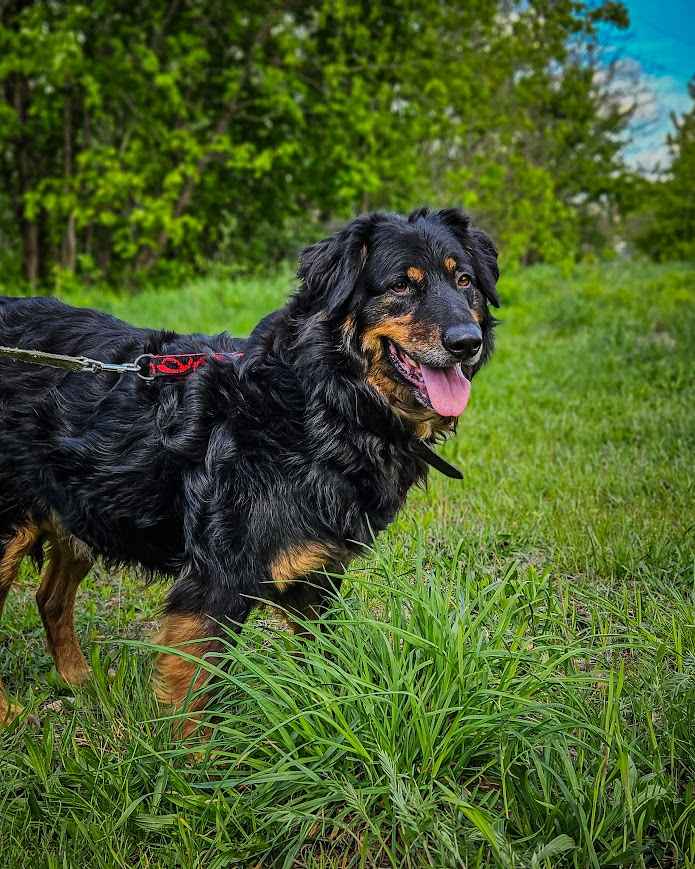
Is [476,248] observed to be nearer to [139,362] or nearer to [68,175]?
[139,362]

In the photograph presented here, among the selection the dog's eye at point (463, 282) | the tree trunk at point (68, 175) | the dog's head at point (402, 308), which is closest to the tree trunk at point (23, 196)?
the tree trunk at point (68, 175)

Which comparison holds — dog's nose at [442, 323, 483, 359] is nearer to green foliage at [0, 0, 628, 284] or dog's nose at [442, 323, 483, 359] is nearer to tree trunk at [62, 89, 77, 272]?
green foliage at [0, 0, 628, 284]

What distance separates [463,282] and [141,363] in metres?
1.31

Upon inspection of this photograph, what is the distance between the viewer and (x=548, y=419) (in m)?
6.49

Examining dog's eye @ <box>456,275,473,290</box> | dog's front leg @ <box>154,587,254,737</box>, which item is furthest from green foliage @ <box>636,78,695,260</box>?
dog's front leg @ <box>154,587,254,737</box>

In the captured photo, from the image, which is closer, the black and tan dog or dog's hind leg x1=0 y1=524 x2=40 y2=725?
the black and tan dog

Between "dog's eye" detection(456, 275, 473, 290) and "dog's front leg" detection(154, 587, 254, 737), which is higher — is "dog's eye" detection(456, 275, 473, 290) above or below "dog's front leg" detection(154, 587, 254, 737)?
above

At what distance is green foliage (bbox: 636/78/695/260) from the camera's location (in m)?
28.0

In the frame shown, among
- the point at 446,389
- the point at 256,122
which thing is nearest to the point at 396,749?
the point at 446,389

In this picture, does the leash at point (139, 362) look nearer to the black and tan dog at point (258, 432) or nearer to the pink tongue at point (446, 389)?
the black and tan dog at point (258, 432)

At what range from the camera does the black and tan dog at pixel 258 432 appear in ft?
8.34

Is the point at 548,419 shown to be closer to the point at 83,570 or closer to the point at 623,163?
the point at 83,570

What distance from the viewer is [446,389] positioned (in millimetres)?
2768

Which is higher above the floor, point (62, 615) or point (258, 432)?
point (258, 432)
